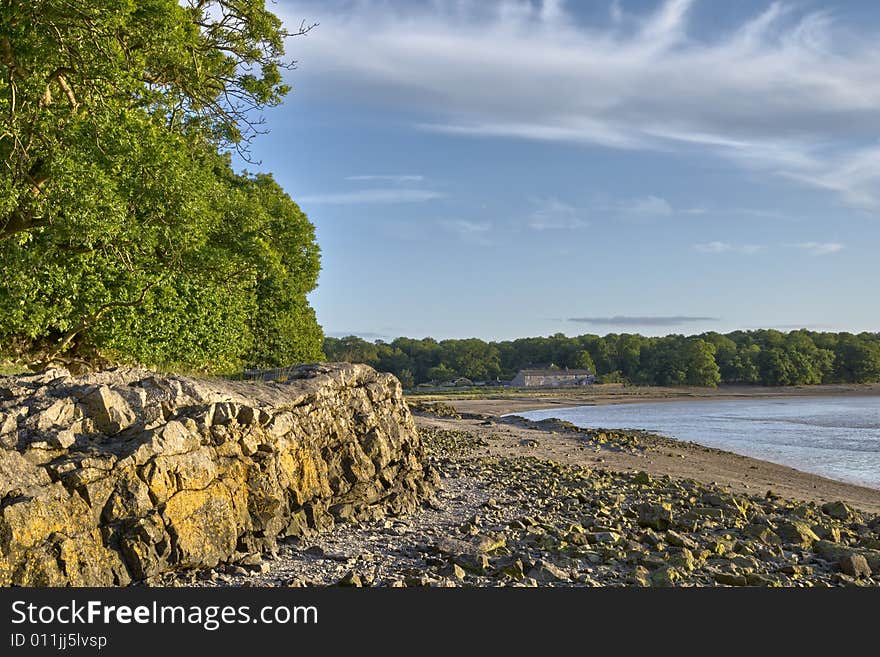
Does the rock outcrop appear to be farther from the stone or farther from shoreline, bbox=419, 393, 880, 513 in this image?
shoreline, bbox=419, 393, 880, 513

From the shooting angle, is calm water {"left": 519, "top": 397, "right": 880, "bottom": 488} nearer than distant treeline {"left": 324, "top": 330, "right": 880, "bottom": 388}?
Yes

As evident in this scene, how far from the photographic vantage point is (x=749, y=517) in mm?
12930

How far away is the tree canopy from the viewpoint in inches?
504

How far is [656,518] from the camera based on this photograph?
37.8 ft

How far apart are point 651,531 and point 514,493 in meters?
3.54

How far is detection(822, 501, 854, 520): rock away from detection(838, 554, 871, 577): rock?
543 centimetres

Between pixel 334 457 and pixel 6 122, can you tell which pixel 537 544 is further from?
pixel 6 122

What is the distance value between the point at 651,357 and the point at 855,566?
14666 cm

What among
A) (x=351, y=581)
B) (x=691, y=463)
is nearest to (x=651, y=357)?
(x=691, y=463)

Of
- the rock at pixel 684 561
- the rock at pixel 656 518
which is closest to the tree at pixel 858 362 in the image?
the rock at pixel 656 518

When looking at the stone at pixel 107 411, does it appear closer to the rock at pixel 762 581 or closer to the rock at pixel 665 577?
the rock at pixel 665 577

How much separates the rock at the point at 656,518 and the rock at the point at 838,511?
529 cm

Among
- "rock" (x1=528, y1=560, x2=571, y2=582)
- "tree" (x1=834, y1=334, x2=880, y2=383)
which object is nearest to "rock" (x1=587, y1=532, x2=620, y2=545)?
"rock" (x1=528, y1=560, x2=571, y2=582)

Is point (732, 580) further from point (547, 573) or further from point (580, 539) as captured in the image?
point (547, 573)
